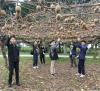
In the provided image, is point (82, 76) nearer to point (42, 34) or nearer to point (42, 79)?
point (42, 79)

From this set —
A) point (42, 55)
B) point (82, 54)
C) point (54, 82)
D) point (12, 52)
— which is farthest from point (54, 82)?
point (42, 55)

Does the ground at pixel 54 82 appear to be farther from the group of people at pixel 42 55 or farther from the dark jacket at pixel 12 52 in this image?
the dark jacket at pixel 12 52

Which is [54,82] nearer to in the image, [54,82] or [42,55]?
[54,82]

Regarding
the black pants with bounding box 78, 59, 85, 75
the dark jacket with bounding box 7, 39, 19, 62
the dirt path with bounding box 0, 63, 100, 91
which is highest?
the dark jacket with bounding box 7, 39, 19, 62

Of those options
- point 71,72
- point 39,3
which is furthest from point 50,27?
point 71,72

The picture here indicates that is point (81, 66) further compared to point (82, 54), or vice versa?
point (81, 66)

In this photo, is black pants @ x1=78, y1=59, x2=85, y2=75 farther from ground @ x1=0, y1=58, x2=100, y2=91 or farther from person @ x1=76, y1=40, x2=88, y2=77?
ground @ x1=0, y1=58, x2=100, y2=91

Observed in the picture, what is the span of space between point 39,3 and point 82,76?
13.0 meters

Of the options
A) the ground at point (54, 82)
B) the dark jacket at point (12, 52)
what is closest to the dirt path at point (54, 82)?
the ground at point (54, 82)

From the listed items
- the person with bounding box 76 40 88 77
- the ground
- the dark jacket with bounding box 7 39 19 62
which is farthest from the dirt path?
the dark jacket with bounding box 7 39 19 62

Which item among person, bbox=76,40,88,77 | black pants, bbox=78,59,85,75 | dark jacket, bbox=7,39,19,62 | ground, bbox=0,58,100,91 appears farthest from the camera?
black pants, bbox=78,59,85,75

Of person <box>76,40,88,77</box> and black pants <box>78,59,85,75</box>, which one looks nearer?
person <box>76,40,88,77</box>

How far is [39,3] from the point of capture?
23.3 feet

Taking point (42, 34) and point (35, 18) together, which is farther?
point (42, 34)
